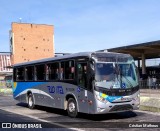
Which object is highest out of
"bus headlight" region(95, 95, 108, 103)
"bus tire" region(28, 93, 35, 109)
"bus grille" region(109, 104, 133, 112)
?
"bus headlight" region(95, 95, 108, 103)

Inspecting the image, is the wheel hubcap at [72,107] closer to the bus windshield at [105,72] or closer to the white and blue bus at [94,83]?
the white and blue bus at [94,83]

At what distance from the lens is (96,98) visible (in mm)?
13008

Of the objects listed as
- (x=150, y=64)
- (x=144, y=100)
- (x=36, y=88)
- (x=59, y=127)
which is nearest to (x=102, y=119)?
(x=59, y=127)

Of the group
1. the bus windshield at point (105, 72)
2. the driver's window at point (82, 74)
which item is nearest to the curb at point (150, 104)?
the bus windshield at point (105, 72)

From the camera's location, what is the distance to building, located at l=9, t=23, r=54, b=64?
89.0 meters

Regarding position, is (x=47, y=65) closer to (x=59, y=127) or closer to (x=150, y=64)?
(x=59, y=127)

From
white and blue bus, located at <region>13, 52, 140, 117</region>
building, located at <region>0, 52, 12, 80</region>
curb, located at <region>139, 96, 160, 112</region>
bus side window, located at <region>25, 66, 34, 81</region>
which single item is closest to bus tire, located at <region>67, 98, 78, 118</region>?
white and blue bus, located at <region>13, 52, 140, 117</region>

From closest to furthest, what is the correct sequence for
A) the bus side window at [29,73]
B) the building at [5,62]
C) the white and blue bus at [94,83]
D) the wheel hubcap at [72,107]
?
the white and blue bus at [94,83] < the wheel hubcap at [72,107] < the bus side window at [29,73] < the building at [5,62]

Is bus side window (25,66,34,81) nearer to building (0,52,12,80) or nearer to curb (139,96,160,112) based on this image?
curb (139,96,160,112)

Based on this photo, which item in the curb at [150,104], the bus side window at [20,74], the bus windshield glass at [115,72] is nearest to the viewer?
the bus windshield glass at [115,72]

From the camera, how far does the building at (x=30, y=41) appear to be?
89.0m

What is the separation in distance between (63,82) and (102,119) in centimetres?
265

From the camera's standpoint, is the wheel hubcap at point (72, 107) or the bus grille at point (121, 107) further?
the wheel hubcap at point (72, 107)

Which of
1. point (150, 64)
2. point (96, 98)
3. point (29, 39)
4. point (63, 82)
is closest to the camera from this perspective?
point (96, 98)
